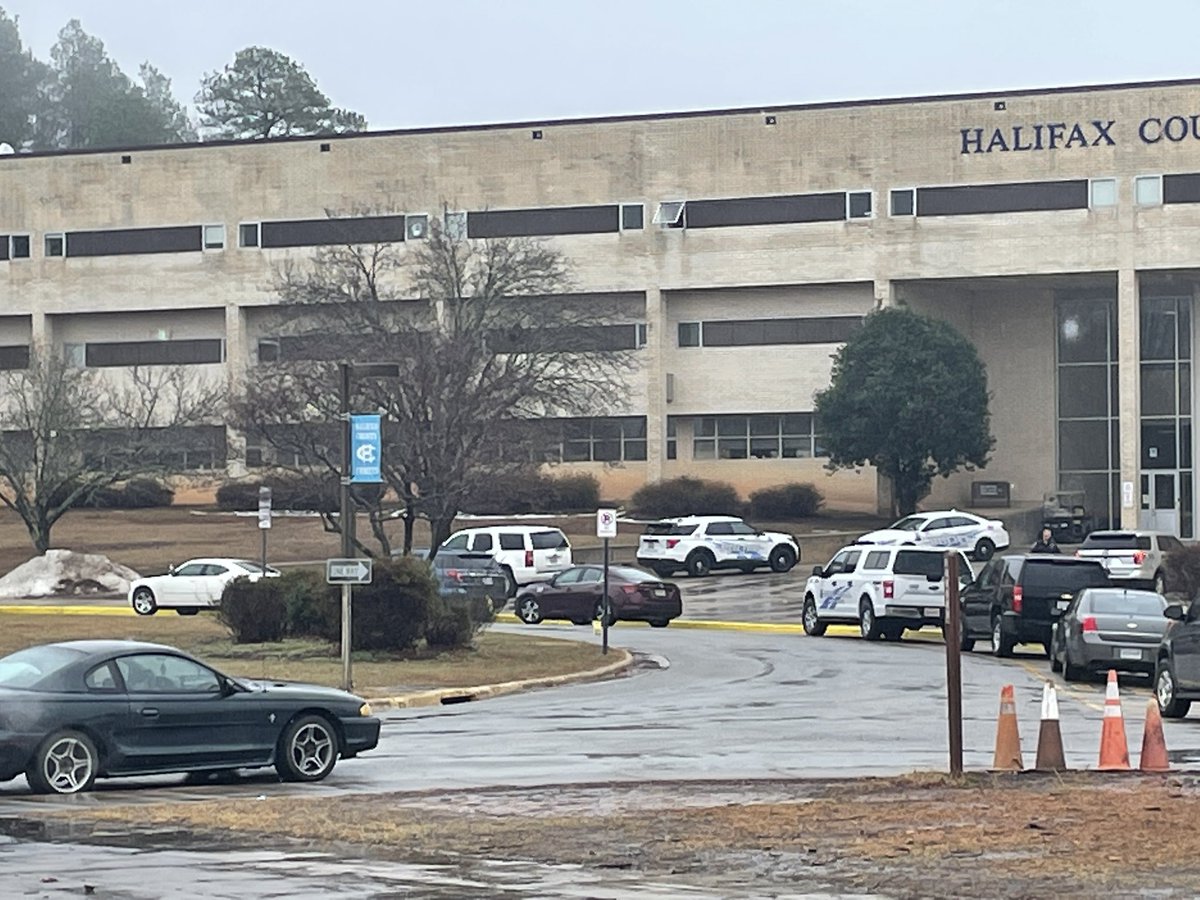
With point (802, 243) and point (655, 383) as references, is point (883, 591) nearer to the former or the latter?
point (802, 243)

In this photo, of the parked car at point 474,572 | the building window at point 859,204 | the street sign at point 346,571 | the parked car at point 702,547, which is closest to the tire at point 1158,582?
the parked car at point 702,547

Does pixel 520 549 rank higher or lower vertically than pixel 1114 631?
higher

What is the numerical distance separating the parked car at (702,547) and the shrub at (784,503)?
46.4 ft

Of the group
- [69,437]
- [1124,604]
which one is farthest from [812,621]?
[69,437]

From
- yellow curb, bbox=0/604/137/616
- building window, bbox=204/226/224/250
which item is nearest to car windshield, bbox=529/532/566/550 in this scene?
yellow curb, bbox=0/604/137/616

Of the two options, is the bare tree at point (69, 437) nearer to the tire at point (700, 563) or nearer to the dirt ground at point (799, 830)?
the tire at point (700, 563)

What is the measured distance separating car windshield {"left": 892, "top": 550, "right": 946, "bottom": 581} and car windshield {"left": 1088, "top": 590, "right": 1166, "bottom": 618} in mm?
9652

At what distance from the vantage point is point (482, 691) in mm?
29562

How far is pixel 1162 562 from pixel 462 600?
20875 mm

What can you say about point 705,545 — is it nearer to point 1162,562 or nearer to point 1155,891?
point 1162,562

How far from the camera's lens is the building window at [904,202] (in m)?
76.5

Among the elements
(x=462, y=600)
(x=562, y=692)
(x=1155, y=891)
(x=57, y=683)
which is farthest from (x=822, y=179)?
(x=1155, y=891)

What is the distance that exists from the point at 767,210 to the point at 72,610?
35.2 meters

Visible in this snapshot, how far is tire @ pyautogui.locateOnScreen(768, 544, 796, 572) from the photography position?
202ft
